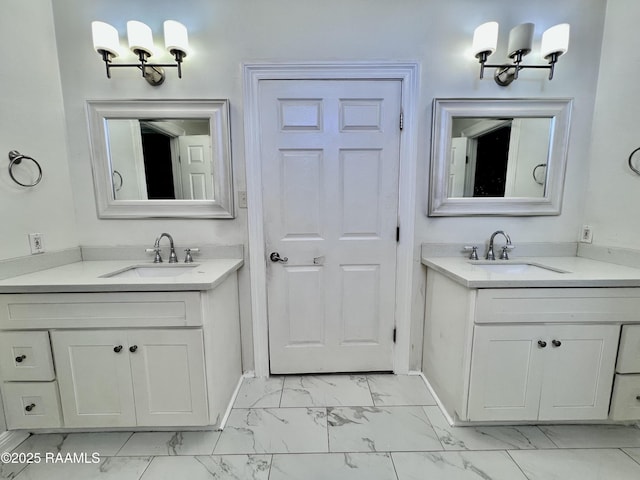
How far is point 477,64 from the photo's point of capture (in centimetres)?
171

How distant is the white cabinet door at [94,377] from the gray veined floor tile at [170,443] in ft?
0.37

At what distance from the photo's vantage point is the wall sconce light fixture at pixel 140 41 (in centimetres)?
150

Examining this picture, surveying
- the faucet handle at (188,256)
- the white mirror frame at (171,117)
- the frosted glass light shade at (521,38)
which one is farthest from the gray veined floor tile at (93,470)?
the frosted glass light shade at (521,38)

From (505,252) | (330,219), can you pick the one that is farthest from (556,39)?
(330,219)

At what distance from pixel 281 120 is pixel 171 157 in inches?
29.0

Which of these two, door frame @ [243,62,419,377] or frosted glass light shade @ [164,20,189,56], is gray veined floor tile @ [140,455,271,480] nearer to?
door frame @ [243,62,419,377]

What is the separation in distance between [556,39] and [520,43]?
0.61 ft

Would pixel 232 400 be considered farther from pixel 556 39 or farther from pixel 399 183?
pixel 556 39

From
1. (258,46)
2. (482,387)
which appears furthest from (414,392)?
(258,46)

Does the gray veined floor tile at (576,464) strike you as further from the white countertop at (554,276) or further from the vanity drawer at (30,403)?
the vanity drawer at (30,403)

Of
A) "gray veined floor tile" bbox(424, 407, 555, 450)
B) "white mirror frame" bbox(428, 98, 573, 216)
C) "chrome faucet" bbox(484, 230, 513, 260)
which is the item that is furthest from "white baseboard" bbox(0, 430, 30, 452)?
"chrome faucet" bbox(484, 230, 513, 260)

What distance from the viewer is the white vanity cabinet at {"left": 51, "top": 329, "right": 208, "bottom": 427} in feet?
4.38

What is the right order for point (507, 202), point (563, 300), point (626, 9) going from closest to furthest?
point (563, 300)
point (626, 9)
point (507, 202)

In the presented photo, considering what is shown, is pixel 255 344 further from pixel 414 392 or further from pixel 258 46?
pixel 258 46
